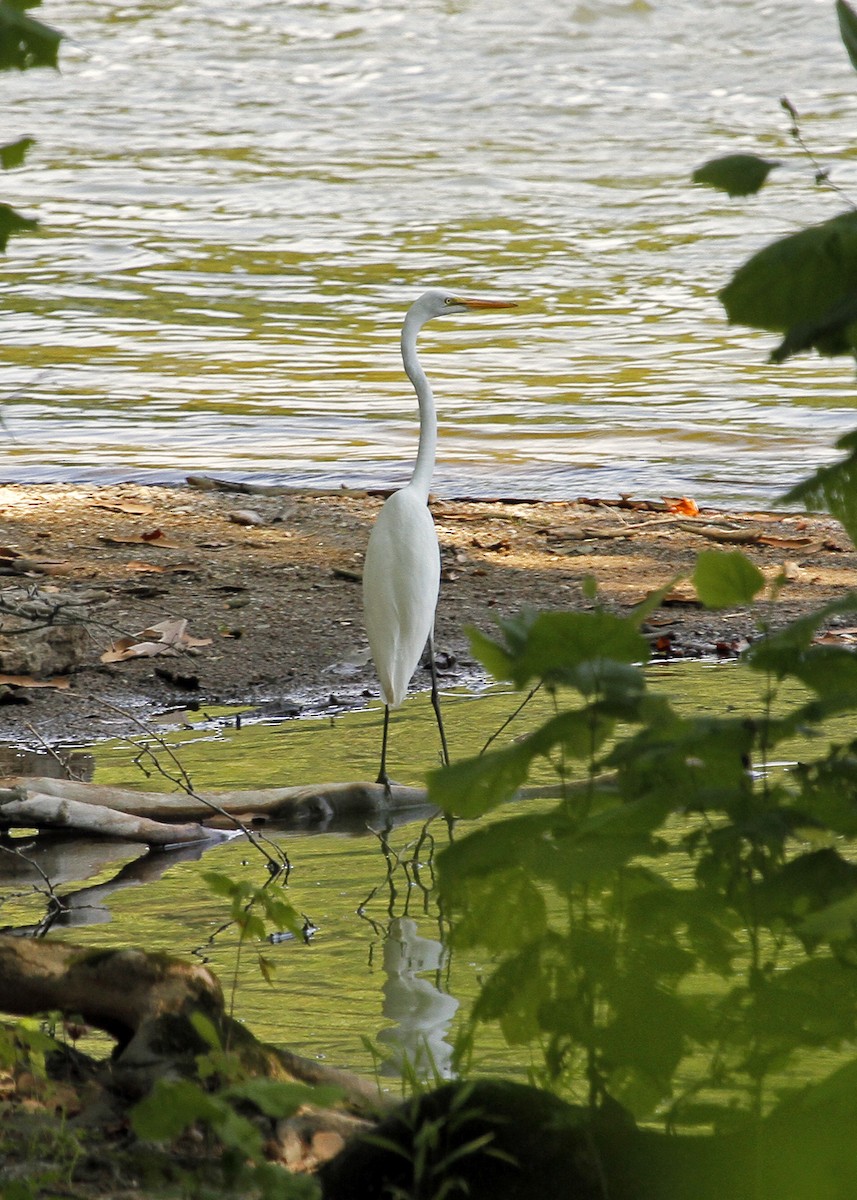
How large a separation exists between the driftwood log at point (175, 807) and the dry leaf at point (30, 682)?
127 cm

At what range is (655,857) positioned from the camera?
1689mm

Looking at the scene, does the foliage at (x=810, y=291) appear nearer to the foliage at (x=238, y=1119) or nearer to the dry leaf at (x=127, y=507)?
the foliage at (x=238, y=1119)

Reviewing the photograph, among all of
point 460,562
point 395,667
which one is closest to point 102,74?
point 460,562

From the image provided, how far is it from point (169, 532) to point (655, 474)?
133 inches

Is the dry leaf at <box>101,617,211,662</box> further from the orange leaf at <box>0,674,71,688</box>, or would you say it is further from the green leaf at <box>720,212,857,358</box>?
the green leaf at <box>720,212,857,358</box>

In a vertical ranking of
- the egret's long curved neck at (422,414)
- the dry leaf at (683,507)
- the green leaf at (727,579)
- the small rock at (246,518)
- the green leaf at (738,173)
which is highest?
the green leaf at (738,173)

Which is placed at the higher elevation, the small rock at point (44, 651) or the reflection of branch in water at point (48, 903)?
the reflection of branch in water at point (48, 903)

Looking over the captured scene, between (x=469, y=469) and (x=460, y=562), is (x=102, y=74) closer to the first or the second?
(x=469, y=469)

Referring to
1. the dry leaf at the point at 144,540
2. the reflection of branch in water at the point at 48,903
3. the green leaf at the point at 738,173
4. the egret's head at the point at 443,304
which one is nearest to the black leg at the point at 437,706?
the reflection of branch in water at the point at 48,903

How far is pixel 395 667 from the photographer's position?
18.2 ft

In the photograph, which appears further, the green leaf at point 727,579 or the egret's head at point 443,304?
the egret's head at point 443,304

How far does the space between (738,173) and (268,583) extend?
5.94 m

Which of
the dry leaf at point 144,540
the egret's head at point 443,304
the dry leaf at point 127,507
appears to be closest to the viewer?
the egret's head at point 443,304

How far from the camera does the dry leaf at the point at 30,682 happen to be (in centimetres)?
597
